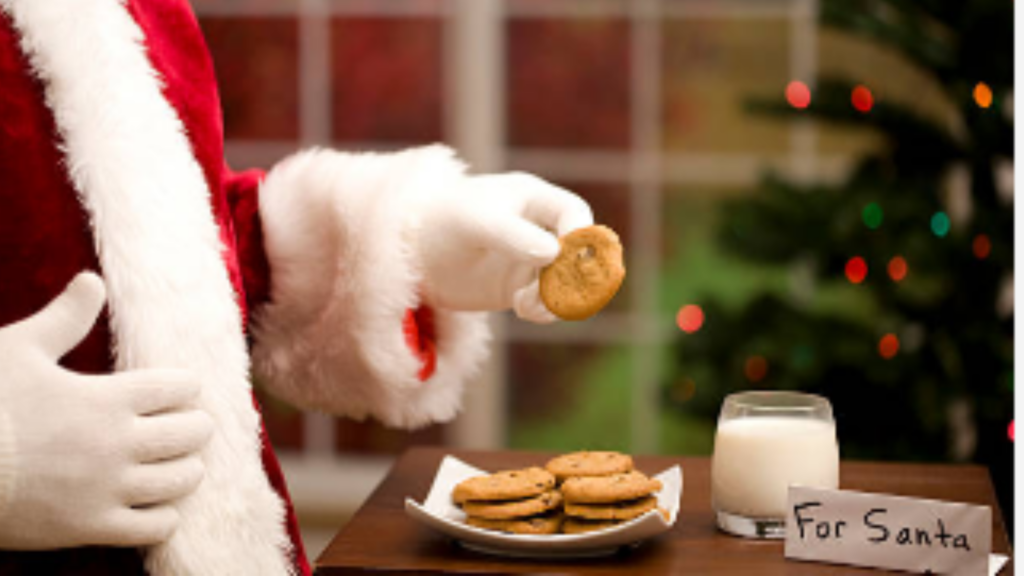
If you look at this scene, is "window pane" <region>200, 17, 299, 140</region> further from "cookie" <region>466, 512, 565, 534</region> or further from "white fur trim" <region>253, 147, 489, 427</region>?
"cookie" <region>466, 512, 565, 534</region>

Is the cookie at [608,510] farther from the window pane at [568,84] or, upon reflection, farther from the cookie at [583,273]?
the window pane at [568,84]

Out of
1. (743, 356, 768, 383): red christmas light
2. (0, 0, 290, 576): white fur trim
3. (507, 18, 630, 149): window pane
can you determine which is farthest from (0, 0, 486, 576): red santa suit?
(507, 18, 630, 149): window pane

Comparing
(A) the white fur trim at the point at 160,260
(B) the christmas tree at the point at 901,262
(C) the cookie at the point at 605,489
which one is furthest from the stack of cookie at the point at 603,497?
(B) the christmas tree at the point at 901,262

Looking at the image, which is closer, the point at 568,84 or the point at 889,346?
the point at 889,346

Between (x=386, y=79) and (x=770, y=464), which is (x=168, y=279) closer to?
(x=770, y=464)

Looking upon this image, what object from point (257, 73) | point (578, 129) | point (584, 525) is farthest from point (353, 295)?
point (257, 73)

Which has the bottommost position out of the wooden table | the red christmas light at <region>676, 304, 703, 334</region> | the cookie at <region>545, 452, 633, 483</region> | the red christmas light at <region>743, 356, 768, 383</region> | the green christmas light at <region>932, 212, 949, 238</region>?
the red christmas light at <region>743, 356, 768, 383</region>
